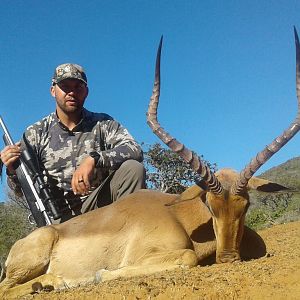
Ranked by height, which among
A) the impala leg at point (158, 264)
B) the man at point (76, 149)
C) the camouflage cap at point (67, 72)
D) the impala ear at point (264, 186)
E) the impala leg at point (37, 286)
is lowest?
the impala leg at point (158, 264)

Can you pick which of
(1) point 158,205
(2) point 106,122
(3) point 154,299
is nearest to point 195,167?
(1) point 158,205

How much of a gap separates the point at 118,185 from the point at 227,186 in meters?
1.39

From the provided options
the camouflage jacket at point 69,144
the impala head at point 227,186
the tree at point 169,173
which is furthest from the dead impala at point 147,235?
the tree at point 169,173

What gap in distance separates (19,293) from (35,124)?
2.64 meters

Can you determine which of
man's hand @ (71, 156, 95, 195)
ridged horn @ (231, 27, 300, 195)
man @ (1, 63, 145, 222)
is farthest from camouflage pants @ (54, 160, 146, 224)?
ridged horn @ (231, 27, 300, 195)

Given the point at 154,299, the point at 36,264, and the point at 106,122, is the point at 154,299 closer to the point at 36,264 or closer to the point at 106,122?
the point at 36,264

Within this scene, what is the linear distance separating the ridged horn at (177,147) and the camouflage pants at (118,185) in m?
0.66

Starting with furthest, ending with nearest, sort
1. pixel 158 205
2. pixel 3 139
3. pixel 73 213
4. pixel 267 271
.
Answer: pixel 3 139, pixel 73 213, pixel 158 205, pixel 267 271

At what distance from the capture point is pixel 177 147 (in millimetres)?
5156

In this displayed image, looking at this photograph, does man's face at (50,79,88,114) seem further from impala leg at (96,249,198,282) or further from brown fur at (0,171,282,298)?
impala leg at (96,249,198,282)

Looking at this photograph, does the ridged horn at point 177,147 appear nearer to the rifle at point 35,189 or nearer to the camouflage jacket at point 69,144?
the camouflage jacket at point 69,144

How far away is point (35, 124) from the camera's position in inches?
262

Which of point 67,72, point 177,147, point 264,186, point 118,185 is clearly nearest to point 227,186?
point 264,186

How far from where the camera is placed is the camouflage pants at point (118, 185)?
19.2 feet
